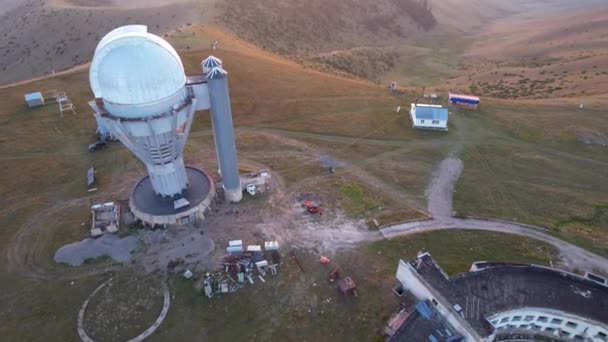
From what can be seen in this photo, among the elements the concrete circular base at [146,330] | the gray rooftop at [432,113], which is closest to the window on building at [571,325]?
the gray rooftop at [432,113]

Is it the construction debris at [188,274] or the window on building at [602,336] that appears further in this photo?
the construction debris at [188,274]

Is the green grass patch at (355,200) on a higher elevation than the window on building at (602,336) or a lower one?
higher

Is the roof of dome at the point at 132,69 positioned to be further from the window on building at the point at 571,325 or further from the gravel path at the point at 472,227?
the window on building at the point at 571,325

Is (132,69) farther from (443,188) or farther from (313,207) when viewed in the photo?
(443,188)

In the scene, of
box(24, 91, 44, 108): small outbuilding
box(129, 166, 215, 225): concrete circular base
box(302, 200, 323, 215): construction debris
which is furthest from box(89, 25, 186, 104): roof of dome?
box(24, 91, 44, 108): small outbuilding

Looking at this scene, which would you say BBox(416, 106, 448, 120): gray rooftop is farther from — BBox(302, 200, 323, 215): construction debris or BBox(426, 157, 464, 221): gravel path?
BBox(302, 200, 323, 215): construction debris

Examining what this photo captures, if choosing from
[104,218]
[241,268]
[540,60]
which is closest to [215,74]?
[241,268]
